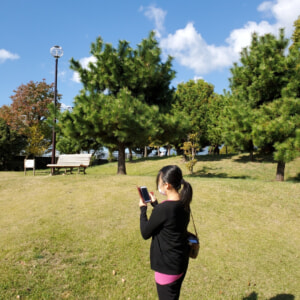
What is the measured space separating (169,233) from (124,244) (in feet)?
13.2

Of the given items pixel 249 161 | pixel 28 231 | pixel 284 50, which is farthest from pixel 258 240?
pixel 249 161

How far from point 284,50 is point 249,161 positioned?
13228 millimetres

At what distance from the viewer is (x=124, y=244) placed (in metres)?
6.18

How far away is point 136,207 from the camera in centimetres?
846

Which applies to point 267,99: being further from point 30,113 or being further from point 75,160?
point 30,113

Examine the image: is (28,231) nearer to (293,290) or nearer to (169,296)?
(169,296)

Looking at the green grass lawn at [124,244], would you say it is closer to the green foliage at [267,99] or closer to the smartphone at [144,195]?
the smartphone at [144,195]

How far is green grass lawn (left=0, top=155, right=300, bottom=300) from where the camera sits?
15.8ft

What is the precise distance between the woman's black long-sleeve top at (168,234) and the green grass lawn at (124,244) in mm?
2541

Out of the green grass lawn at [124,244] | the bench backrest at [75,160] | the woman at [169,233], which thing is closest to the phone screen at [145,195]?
the woman at [169,233]

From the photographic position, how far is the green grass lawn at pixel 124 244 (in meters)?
4.81

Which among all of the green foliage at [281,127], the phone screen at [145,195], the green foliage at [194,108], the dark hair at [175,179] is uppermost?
the green foliage at [194,108]

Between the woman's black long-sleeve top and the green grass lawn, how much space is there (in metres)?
2.54

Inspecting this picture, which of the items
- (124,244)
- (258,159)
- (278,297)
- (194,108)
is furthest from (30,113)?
(278,297)
